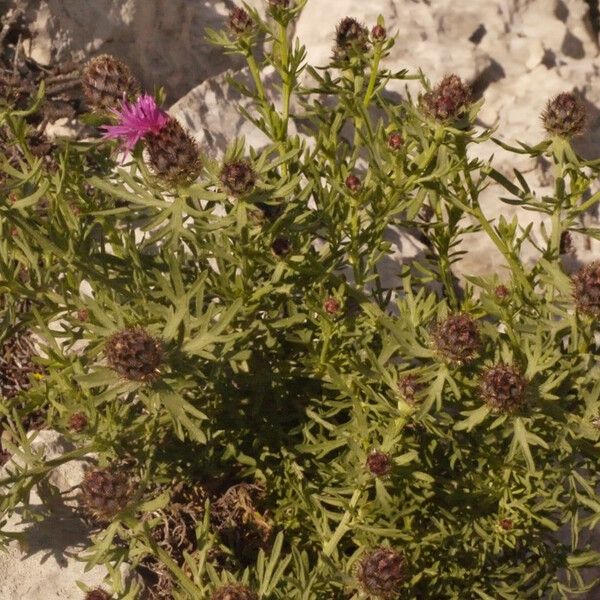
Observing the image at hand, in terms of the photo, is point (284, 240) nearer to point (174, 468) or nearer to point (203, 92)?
point (174, 468)

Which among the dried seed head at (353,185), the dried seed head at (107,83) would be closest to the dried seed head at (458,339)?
the dried seed head at (353,185)

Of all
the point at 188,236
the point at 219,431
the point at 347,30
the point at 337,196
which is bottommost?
the point at 219,431

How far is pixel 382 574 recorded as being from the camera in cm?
315

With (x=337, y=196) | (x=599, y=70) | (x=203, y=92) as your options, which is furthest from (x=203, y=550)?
(x=599, y=70)

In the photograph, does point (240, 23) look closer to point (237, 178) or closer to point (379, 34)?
point (379, 34)

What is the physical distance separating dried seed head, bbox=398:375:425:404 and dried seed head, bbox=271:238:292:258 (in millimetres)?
708

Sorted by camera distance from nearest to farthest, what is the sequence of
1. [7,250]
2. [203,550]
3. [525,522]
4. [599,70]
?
[203,550] < [7,250] < [525,522] < [599,70]

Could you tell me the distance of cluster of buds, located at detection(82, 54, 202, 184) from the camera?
3.19 metres

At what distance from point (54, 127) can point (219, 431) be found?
2.37 m

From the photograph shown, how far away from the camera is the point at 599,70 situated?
591 centimetres

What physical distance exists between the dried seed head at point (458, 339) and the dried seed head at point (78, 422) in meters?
→ 1.43

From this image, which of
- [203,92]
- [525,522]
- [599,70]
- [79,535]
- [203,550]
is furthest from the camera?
[599,70]

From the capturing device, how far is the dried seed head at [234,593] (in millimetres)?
2945

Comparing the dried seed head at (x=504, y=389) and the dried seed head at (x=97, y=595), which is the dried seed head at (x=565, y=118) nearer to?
the dried seed head at (x=504, y=389)
